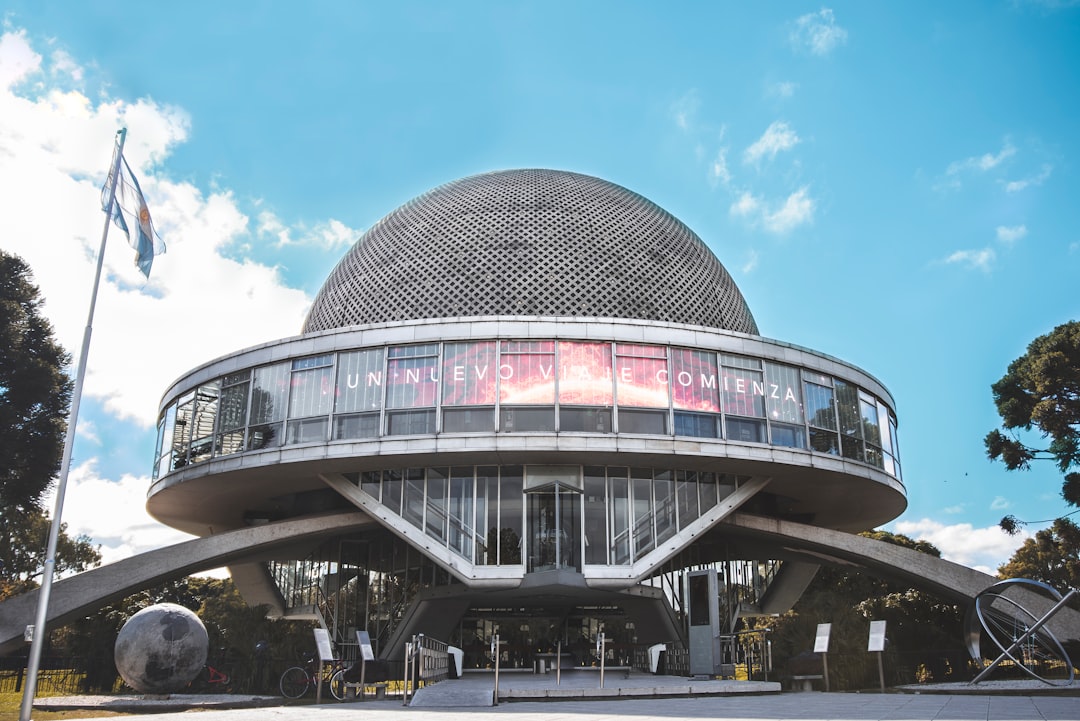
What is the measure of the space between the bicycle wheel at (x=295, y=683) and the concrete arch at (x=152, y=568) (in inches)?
234

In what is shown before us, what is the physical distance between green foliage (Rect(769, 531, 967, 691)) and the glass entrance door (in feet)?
16.7

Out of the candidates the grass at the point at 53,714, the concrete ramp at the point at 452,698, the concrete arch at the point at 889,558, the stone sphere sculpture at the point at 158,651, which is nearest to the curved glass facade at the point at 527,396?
the concrete arch at the point at 889,558

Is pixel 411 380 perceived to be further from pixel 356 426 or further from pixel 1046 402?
pixel 1046 402

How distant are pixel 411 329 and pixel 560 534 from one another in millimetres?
5605

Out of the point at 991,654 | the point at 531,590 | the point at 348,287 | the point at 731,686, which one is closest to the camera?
the point at 731,686

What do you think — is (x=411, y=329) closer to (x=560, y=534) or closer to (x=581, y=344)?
(x=581, y=344)

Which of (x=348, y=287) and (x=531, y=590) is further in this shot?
(x=348, y=287)

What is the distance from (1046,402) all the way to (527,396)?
1585 centimetres

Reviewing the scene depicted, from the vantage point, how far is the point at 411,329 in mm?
20328

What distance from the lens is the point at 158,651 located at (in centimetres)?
1476

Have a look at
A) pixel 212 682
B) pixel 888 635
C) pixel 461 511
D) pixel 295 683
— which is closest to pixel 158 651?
pixel 295 683

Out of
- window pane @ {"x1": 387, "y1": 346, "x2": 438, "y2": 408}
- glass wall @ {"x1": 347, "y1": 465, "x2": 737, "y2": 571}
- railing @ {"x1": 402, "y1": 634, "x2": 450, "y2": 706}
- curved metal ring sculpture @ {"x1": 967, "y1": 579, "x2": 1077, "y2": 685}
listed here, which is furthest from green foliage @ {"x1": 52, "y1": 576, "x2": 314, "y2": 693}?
curved metal ring sculpture @ {"x1": 967, "y1": 579, "x2": 1077, "y2": 685}

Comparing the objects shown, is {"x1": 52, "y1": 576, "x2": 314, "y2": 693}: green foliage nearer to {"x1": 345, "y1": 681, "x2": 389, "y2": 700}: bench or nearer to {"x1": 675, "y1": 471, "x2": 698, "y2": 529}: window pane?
{"x1": 345, "y1": 681, "x2": 389, "y2": 700}: bench

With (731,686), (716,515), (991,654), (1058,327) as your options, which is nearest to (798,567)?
(991,654)
